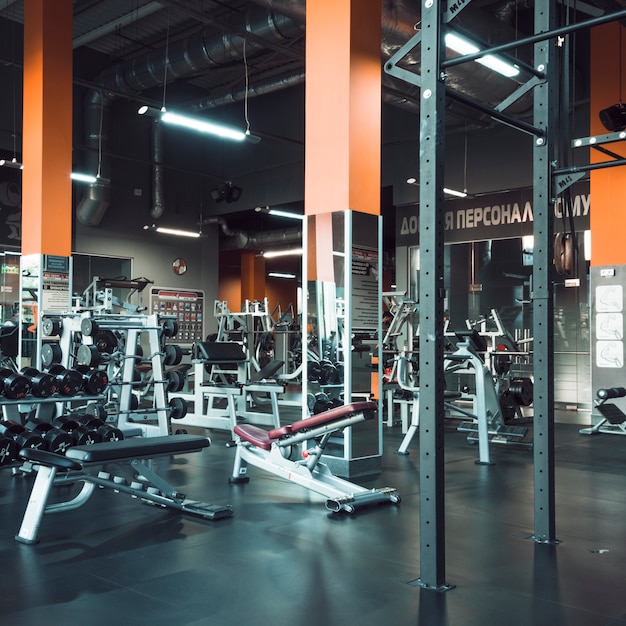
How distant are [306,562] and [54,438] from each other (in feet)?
7.10

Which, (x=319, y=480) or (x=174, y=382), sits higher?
(x=174, y=382)

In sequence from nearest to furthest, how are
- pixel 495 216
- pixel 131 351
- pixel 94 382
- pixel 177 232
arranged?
pixel 94 382 → pixel 131 351 → pixel 495 216 → pixel 177 232

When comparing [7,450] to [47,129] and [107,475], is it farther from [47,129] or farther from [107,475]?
[47,129]

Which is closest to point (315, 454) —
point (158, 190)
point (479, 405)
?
point (479, 405)

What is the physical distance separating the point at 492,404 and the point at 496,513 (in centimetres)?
290

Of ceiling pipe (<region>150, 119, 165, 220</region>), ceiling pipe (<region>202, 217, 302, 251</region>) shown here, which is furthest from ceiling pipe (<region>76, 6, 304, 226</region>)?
ceiling pipe (<region>202, 217, 302, 251</region>)

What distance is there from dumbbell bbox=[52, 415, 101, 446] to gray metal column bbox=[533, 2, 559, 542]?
113 inches

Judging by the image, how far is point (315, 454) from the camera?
4.28 meters

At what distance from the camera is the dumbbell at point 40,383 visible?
4.88 metres

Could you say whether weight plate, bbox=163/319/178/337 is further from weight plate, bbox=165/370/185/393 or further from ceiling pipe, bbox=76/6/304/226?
ceiling pipe, bbox=76/6/304/226

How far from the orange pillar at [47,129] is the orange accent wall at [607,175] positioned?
6233mm

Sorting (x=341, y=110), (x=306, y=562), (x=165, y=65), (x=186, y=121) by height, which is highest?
(x=165, y=65)

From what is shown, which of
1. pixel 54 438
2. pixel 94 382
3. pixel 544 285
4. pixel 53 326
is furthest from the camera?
pixel 53 326

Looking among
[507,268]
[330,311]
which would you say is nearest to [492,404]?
[330,311]
